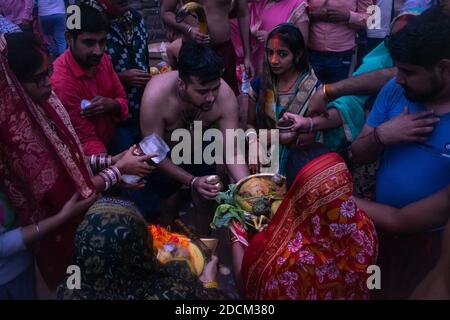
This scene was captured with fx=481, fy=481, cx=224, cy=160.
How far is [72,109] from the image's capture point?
265cm

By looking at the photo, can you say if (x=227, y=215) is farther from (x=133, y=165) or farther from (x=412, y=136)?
(x=412, y=136)

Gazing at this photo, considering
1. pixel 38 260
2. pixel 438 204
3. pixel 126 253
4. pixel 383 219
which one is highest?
pixel 126 253

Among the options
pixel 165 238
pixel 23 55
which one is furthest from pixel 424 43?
pixel 23 55

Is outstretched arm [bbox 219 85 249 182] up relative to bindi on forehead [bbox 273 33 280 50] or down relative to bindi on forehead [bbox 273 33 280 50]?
down

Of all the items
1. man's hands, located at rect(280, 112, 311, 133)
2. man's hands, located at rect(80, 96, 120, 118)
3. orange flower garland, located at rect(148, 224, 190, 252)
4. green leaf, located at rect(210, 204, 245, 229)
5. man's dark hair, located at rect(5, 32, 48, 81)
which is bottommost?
orange flower garland, located at rect(148, 224, 190, 252)

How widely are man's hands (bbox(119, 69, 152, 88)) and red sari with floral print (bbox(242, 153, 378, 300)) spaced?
5.59 feet

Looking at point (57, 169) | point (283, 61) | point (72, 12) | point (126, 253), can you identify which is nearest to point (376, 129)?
point (283, 61)

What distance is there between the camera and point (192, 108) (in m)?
2.79

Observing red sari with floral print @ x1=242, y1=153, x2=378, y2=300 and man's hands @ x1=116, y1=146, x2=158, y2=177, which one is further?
man's hands @ x1=116, y1=146, x2=158, y2=177

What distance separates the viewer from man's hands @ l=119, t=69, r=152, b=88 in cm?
312

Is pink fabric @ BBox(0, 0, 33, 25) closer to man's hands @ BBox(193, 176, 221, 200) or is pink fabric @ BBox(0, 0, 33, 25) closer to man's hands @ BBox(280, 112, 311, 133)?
man's hands @ BBox(193, 176, 221, 200)

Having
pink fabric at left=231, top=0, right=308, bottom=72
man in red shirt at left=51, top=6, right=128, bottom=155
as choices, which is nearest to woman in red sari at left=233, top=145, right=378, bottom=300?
man in red shirt at left=51, top=6, right=128, bottom=155
